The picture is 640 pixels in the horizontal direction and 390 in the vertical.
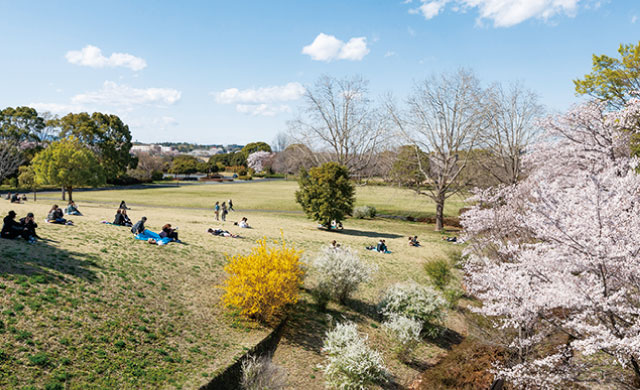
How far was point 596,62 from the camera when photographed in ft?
61.5

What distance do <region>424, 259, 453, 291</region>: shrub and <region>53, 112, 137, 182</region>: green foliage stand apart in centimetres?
6338

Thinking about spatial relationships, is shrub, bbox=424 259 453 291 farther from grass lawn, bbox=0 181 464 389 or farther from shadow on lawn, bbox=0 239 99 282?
shadow on lawn, bbox=0 239 99 282

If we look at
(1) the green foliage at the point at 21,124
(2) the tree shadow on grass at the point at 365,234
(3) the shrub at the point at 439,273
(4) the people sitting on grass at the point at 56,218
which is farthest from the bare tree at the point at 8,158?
(3) the shrub at the point at 439,273

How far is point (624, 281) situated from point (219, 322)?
11.5 meters

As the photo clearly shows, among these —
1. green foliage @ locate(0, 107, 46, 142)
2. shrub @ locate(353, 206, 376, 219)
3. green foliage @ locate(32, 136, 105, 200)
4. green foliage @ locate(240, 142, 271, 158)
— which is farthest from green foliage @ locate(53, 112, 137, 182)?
green foliage @ locate(240, 142, 271, 158)

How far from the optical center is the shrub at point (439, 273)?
66.0 feet

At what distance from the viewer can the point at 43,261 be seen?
12.5 meters

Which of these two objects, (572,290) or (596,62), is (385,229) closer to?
(596,62)

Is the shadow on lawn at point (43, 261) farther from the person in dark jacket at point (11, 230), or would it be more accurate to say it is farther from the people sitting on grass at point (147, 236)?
the people sitting on grass at point (147, 236)

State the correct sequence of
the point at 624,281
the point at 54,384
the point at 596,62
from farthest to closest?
1. the point at 596,62
2. the point at 624,281
3. the point at 54,384

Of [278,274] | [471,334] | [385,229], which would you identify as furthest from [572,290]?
[385,229]

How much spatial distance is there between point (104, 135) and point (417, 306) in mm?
73294

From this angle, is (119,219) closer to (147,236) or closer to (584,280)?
(147,236)

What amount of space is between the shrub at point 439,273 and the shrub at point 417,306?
4291 mm
